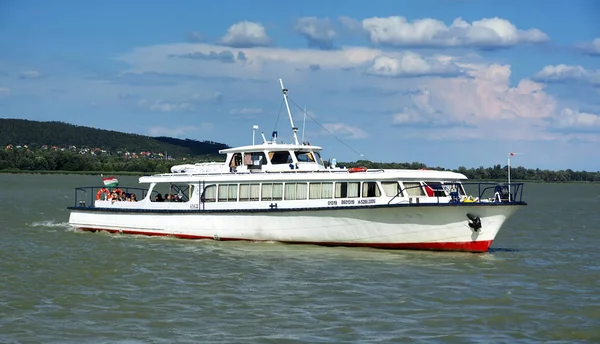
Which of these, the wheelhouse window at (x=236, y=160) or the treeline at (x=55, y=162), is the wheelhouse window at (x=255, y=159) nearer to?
the wheelhouse window at (x=236, y=160)

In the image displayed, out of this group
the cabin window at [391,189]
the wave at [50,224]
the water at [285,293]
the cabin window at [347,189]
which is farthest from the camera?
the wave at [50,224]

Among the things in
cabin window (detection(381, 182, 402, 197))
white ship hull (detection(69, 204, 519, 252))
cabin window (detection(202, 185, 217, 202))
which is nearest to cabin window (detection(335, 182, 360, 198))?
white ship hull (detection(69, 204, 519, 252))

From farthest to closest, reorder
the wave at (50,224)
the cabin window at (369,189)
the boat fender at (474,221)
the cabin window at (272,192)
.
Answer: the wave at (50,224) < the cabin window at (272,192) < the cabin window at (369,189) < the boat fender at (474,221)

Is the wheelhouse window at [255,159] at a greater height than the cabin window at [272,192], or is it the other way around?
the wheelhouse window at [255,159]

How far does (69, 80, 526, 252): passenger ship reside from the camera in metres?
29.3

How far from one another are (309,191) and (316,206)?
2.34ft

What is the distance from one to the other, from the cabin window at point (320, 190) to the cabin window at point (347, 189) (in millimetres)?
260

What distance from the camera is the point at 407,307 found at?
20547 mm

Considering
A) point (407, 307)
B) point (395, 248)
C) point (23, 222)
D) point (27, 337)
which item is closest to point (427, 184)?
point (395, 248)

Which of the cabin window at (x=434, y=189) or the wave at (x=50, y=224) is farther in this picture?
the wave at (x=50, y=224)

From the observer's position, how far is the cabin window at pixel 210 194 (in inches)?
1316

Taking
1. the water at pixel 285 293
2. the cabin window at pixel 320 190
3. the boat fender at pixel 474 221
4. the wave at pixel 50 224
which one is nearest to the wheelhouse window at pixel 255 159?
the cabin window at pixel 320 190

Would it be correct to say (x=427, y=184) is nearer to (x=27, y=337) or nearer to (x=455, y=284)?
(x=455, y=284)

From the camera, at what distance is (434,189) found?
3023 cm
